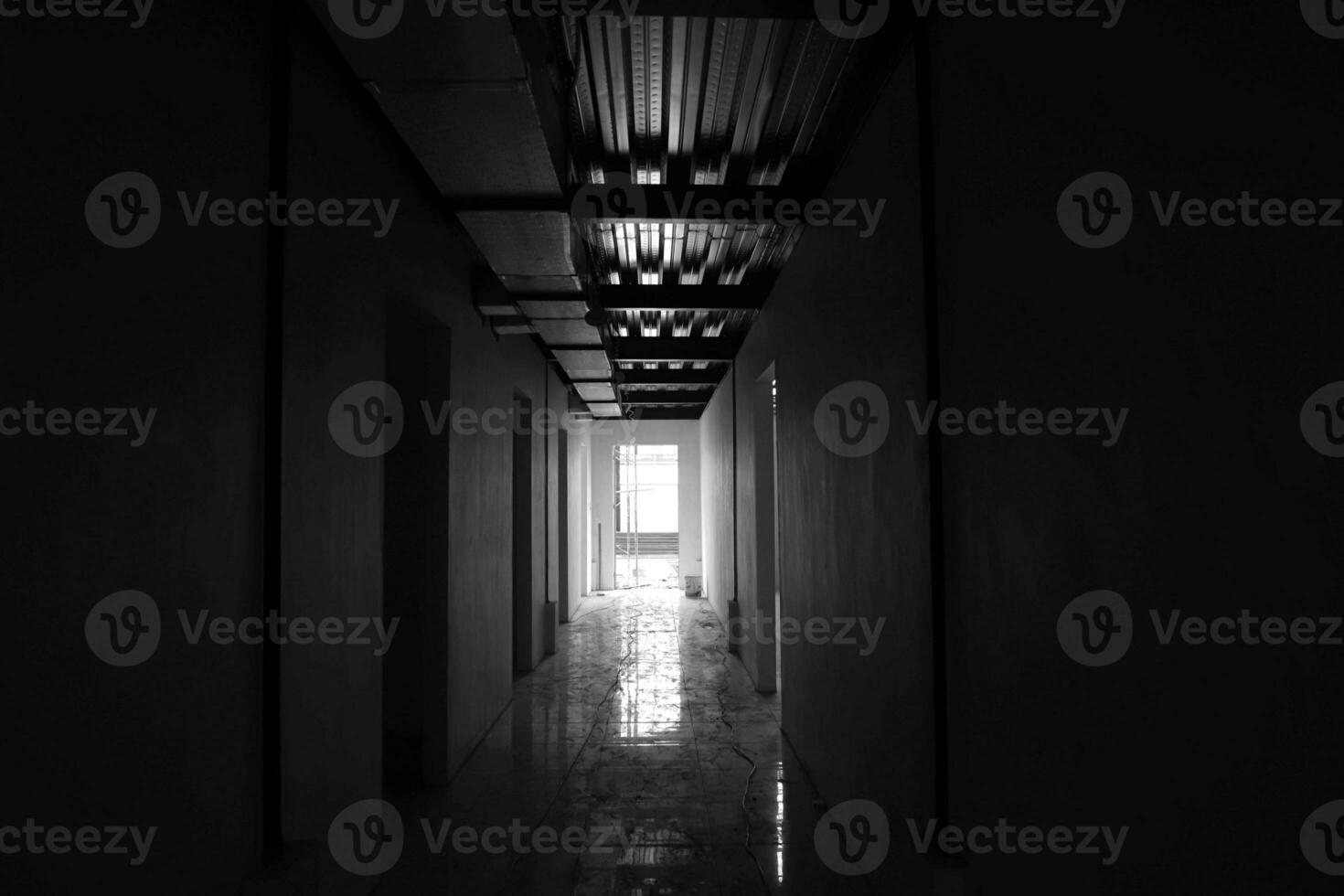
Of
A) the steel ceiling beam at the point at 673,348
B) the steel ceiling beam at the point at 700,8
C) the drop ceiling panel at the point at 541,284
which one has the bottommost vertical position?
the drop ceiling panel at the point at 541,284

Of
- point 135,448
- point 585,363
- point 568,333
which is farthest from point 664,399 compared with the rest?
point 135,448

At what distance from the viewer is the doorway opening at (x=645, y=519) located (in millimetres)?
12945

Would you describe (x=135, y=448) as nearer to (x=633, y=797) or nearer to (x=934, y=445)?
(x=934, y=445)

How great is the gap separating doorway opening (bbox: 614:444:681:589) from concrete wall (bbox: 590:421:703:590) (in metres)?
0.17

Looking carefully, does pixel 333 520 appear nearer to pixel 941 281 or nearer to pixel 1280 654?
pixel 941 281

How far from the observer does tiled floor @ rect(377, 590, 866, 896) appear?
292 centimetres

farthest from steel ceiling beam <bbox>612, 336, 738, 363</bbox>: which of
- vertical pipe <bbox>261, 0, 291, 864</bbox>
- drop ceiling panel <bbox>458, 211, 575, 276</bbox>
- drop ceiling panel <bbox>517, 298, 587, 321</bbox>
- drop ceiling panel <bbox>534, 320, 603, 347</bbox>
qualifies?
vertical pipe <bbox>261, 0, 291, 864</bbox>

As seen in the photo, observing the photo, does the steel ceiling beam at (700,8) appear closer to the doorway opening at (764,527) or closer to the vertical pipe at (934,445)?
the vertical pipe at (934,445)

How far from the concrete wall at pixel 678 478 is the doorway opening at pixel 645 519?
6.7 inches

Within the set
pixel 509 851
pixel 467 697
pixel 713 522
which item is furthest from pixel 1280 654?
pixel 713 522

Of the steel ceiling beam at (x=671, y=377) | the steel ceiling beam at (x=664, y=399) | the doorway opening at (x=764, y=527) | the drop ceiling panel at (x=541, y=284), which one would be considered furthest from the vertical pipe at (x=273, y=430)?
the steel ceiling beam at (x=664, y=399)

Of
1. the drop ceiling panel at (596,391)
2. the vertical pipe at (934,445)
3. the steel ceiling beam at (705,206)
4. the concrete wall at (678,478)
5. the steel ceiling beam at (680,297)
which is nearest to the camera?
the vertical pipe at (934,445)

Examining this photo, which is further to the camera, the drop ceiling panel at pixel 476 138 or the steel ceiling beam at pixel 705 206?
the steel ceiling beam at pixel 705 206

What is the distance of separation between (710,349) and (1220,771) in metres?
6.26
